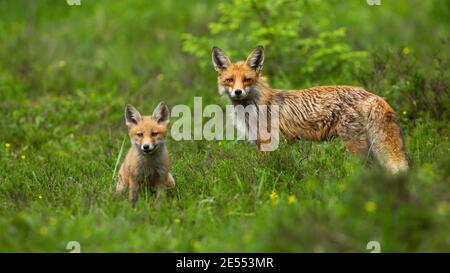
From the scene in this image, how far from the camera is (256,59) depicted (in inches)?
360

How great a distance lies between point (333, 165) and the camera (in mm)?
8188

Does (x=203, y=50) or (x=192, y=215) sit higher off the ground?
(x=203, y=50)

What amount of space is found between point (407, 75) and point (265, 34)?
266 centimetres

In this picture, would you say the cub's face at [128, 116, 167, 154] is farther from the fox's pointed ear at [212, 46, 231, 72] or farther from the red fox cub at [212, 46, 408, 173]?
the fox's pointed ear at [212, 46, 231, 72]

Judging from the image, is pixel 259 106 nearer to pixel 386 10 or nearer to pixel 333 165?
pixel 333 165

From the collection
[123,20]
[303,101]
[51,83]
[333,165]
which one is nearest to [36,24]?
[123,20]

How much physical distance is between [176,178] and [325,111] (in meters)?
2.09

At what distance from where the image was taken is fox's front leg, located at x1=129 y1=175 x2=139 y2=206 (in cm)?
769

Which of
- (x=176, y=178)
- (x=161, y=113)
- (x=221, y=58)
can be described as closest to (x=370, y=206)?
(x=161, y=113)

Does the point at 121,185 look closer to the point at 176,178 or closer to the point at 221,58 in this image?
the point at 176,178

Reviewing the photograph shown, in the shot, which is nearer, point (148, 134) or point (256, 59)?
point (148, 134)

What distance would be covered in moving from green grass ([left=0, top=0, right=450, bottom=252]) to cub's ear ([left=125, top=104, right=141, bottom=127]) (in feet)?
2.78

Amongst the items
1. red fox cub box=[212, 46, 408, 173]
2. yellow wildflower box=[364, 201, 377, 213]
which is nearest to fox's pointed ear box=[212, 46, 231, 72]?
red fox cub box=[212, 46, 408, 173]

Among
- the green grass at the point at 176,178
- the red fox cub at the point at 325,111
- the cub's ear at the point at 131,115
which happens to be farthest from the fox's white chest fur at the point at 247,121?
the cub's ear at the point at 131,115
